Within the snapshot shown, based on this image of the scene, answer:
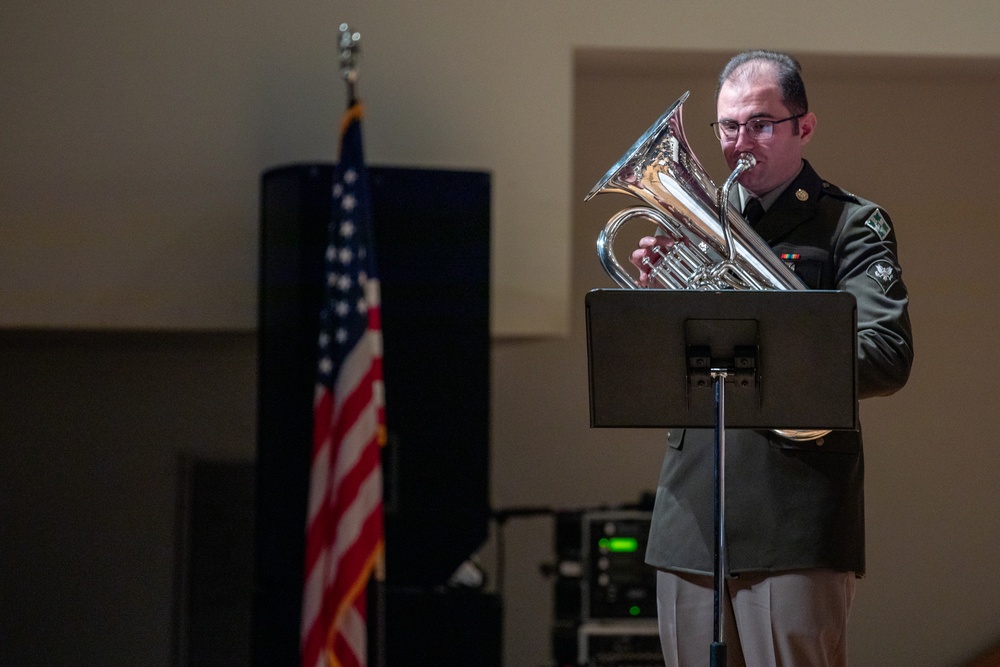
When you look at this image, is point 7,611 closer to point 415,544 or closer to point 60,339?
point 60,339

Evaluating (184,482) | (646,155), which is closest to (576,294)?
(184,482)

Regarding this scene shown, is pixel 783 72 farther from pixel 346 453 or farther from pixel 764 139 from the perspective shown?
pixel 346 453

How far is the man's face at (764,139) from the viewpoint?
2086mm

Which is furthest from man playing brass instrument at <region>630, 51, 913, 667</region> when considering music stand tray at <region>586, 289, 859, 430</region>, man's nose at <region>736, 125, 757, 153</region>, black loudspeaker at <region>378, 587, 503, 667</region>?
black loudspeaker at <region>378, 587, 503, 667</region>

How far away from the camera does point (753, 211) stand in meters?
2.13

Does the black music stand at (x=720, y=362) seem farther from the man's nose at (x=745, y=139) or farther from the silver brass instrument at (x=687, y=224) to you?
the man's nose at (x=745, y=139)

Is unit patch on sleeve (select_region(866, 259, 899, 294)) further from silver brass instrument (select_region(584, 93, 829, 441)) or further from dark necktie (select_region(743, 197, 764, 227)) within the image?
dark necktie (select_region(743, 197, 764, 227))

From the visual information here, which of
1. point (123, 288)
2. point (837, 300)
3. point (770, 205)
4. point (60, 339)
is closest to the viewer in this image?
point (837, 300)

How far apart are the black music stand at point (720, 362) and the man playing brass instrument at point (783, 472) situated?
0.44 ft

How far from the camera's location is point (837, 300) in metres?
1.75

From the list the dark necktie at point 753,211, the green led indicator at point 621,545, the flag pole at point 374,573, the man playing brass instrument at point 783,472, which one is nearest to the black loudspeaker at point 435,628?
the flag pole at point 374,573

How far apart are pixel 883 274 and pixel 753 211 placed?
0.87 ft

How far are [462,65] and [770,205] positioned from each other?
2.19 m

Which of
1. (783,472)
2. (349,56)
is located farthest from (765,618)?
(349,56)
